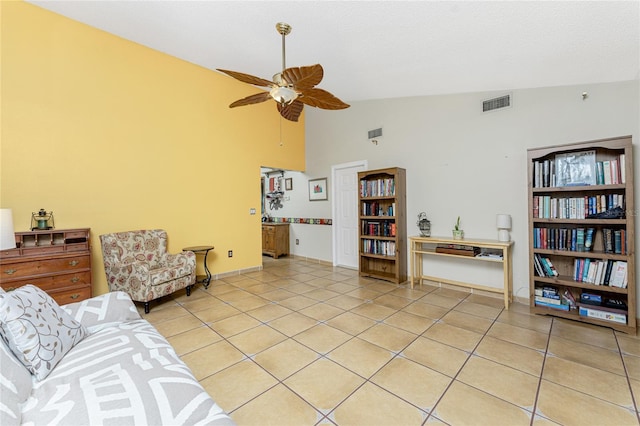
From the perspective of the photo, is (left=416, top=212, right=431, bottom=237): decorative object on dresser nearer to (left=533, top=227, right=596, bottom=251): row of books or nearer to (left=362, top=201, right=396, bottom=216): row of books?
(left=362, top=201, right=396, bottom=216): row of books

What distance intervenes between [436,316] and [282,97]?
276 cm

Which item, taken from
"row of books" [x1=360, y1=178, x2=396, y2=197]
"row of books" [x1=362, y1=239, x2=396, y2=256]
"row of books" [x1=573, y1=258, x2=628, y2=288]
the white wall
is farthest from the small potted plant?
"row of books" [x1=573, y1=258, x2=628, y2=288]

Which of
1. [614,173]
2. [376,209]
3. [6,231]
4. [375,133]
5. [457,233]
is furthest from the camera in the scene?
[375,133]

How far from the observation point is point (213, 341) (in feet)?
7.91

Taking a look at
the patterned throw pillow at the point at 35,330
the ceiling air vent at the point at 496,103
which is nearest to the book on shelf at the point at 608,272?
the ceiling air vent at the point at 496,103

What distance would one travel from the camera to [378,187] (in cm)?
442

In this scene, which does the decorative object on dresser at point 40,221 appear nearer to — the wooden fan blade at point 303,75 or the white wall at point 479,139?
the wooden fan blade at point 303,75

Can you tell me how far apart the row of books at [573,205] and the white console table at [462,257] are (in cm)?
50

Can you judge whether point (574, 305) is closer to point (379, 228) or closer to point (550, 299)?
point (550, 299)

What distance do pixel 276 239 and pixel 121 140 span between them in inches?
141

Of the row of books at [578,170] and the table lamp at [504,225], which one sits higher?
the row of books at [578,170]

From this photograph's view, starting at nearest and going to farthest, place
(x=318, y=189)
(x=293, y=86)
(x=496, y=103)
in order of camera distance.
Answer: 1. (x=293, y=86)
2. (x=496, y=103)
3. (x=318, y=189)

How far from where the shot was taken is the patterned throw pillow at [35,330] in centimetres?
122

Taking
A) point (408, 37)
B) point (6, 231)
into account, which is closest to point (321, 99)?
point (408, 37)
